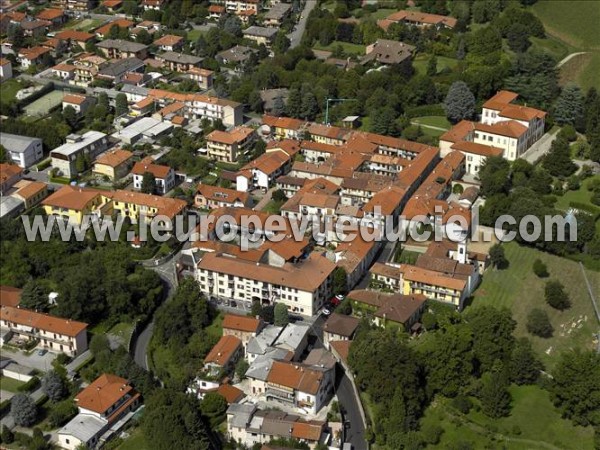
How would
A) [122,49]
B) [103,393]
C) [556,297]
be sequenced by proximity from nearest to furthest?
1. [103,393]
2. [556,297]
3. [122,49]

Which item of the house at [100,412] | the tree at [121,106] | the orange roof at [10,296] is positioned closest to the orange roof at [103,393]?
the house at [100,412]

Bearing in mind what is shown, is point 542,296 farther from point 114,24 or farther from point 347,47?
point 114,24

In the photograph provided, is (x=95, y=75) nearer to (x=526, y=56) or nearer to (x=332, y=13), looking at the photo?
(x=332, y=13)

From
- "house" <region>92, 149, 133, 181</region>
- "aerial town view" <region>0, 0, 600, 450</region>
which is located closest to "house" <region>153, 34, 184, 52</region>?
"aerial town view" <region>0, 0, 600, 450</region>

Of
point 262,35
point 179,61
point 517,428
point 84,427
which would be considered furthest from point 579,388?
point 262,35

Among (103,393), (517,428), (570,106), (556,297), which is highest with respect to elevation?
(570,106)

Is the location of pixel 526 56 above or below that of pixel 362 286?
above

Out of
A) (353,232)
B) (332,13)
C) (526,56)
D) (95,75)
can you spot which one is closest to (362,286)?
(353,232)
